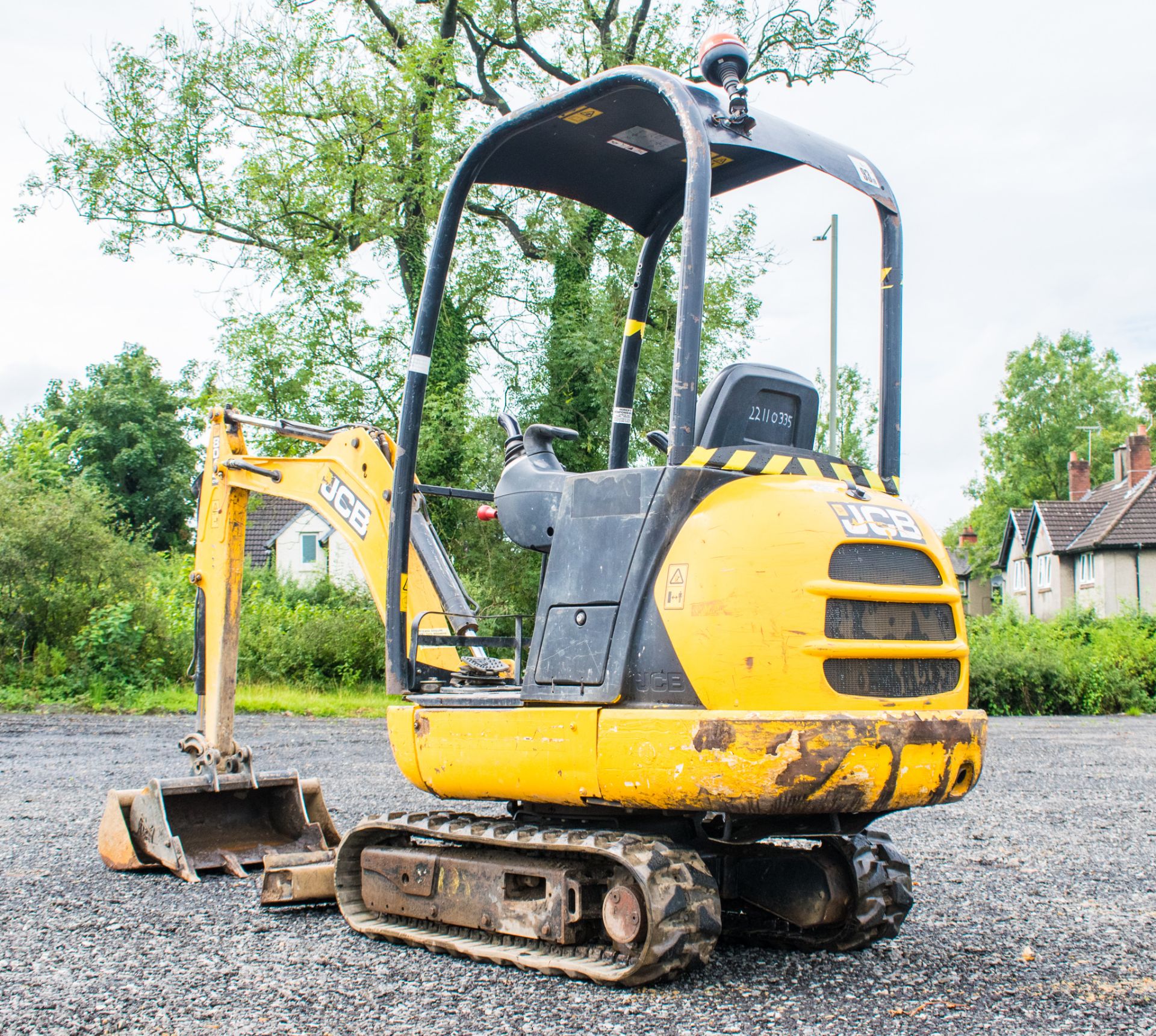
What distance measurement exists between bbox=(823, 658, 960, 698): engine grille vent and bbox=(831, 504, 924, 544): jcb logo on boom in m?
0.41

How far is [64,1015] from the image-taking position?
343 cm

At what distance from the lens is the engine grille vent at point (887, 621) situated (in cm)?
366

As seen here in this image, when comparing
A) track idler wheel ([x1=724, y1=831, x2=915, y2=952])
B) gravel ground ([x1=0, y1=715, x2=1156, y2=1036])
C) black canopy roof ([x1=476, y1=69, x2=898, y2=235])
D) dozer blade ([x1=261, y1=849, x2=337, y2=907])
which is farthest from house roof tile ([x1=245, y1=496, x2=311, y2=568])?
track idler wheel ([x1=724, y1=831, x2=915, y2=952])

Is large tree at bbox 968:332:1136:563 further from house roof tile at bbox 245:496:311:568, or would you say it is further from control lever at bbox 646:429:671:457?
control lever at bbox 646:429:671:457

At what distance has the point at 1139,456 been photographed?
45.5 metres

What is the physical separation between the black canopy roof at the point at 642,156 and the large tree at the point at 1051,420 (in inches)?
2396

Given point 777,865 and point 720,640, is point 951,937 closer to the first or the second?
point 777,865

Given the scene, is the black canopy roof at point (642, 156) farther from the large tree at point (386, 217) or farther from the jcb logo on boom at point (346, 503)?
the large tree at point (386, 217)

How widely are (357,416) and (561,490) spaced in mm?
18057

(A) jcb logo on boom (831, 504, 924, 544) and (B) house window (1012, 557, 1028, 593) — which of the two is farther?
(B) house window (1012, 557, 1028, 593)

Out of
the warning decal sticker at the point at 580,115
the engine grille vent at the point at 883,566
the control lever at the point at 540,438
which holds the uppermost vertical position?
the warning decal sticker at the point at 580,115

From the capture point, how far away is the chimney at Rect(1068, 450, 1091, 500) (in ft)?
174

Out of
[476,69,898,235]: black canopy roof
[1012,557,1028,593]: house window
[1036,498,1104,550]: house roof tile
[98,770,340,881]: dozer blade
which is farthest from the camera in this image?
[1012,557,1028,593]: house window

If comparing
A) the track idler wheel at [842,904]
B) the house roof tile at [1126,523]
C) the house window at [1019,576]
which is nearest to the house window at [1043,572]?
the house window at [1019,576]
